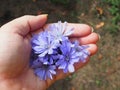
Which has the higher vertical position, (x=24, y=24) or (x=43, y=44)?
(x=24, y=24)

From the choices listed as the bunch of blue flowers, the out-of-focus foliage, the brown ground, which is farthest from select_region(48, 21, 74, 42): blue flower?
the out-of-focus foliage

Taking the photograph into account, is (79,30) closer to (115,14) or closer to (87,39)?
(87,39)

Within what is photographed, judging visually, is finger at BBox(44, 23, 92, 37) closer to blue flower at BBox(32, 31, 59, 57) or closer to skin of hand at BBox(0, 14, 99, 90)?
skin of hand at BBox(0, 14, 99, 90)

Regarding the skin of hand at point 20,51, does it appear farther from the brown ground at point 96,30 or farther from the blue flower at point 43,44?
the brown ground at point 96,30

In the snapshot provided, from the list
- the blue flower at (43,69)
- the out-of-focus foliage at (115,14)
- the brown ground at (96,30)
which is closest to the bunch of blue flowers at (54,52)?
the blue flower at (43,69)

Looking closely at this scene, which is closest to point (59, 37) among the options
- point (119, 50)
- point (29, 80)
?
point (29, 80)

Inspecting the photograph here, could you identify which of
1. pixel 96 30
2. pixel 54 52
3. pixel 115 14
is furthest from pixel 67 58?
pixel 115 14

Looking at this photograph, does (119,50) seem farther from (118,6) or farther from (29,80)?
(29,80)

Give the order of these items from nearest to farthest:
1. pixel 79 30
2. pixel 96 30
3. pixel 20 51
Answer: pixel 20 51 < pixel 79 30 < pixel 96 30
